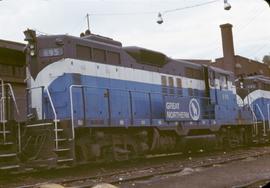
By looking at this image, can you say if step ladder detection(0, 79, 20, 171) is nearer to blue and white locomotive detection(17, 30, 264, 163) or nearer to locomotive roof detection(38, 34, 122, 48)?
blue and white locomotive detection(17, 30, 264, 163)

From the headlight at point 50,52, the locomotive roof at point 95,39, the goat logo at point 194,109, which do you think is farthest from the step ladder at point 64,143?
the goat logo at point 194,109

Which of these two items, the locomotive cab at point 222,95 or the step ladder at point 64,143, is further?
the locomotive cab at point 222,95

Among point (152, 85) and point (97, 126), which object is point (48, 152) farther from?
point (152, 85)

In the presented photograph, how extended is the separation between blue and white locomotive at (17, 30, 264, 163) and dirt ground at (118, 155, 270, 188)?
2604 millimetres

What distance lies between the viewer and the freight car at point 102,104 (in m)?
12.0

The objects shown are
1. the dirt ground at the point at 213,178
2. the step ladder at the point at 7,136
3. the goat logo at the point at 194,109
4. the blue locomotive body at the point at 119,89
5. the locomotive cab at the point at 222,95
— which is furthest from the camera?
the locomotive cab at the point at 222,95

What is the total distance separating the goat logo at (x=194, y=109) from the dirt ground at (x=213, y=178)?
15.7 ft

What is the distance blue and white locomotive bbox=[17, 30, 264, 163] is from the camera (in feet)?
39.9

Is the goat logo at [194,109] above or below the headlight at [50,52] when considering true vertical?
below

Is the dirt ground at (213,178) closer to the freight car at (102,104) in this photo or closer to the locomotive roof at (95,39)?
the freight car at (102,104)

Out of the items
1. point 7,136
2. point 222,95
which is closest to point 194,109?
point 222,95

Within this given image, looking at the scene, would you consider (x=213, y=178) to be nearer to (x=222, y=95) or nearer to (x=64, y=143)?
(x=64, y=143)

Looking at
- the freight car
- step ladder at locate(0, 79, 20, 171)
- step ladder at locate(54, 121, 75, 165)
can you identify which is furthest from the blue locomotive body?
step ladder at locate(0, 79, 20, 171)

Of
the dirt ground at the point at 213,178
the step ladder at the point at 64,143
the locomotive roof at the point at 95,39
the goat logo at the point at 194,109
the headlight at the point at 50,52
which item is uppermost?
the locomotive roof at the point at 95,39
